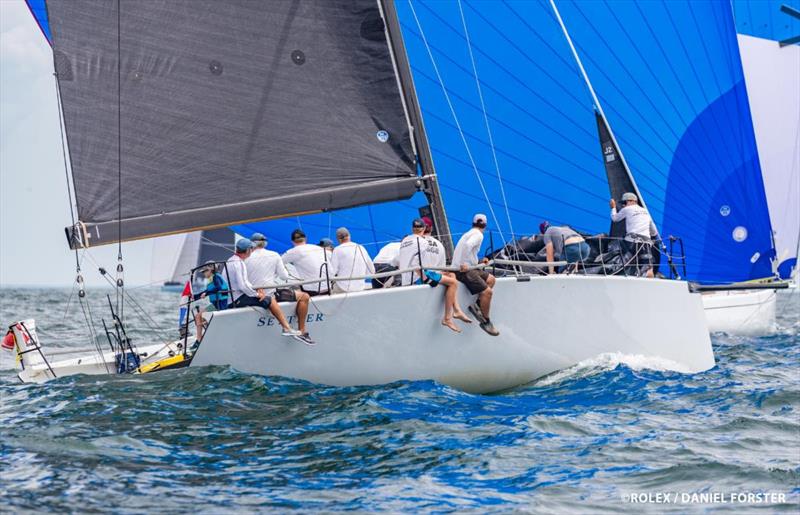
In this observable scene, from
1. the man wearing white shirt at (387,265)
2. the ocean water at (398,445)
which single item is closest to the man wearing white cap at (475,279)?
the ocean water at (398,445)

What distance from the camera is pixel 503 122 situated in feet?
42.6

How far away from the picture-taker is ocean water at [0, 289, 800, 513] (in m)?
5.07

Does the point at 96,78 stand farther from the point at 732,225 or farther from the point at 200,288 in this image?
the point at 732,225

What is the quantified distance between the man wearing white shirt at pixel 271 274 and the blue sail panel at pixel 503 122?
4692 mm

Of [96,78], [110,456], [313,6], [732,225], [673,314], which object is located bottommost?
[110,456]

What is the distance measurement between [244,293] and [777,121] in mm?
14271

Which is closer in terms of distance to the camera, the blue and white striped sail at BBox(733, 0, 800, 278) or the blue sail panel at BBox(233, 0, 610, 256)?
the blue sail panel at BBox(233, 0, 610, 256)

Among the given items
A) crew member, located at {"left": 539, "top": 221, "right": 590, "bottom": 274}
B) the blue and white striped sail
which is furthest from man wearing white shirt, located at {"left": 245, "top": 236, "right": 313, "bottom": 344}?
the blue and white striped sail

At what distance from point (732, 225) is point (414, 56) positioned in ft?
17.4

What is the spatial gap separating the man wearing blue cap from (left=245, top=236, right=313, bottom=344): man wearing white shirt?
92 mm

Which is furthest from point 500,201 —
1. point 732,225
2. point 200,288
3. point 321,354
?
point 321,354

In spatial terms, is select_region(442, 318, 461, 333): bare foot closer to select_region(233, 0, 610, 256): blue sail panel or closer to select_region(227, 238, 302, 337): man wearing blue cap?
select_region(227, 238, 302, 337): man wearing blue cap

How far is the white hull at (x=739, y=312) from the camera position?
1775cm

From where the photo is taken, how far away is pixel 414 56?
514 inches
